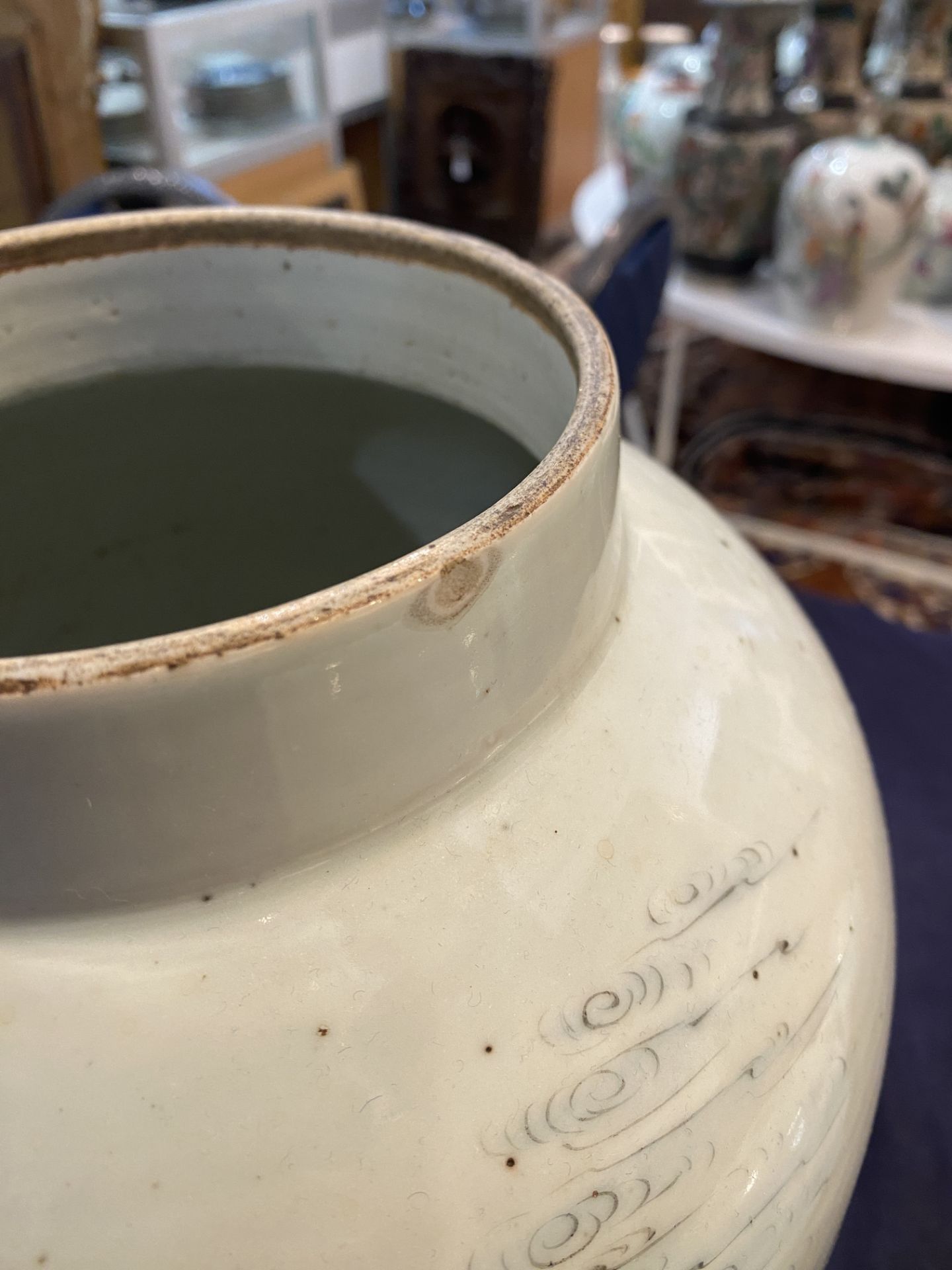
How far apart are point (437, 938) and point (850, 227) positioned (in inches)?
45.3

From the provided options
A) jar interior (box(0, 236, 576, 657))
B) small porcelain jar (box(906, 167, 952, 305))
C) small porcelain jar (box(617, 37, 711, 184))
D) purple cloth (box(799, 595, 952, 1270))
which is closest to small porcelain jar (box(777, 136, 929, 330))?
small porcelain jar (box(906, 167, 952, 305))

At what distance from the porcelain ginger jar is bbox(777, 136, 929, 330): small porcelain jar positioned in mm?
998

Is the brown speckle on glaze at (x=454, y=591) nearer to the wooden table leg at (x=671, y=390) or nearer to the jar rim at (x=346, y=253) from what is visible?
the jar rim at (x=346, y=253)

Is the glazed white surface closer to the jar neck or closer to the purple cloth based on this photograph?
A: the jar neck

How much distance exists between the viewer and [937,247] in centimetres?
Result: 130

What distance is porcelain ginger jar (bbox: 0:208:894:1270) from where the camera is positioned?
0.23 meters

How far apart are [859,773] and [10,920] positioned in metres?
0.28

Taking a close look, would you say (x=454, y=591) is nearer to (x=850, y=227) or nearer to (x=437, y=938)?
(x=437, y=938)

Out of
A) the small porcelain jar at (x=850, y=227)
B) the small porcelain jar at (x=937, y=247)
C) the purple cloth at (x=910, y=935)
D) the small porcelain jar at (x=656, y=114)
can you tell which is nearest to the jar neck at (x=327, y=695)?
the purple cloth at (x=910, y=935)

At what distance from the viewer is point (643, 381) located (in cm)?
196

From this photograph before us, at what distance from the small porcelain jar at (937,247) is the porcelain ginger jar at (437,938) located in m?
1.16

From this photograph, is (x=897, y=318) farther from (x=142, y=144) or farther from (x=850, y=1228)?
(x=142, y=144)

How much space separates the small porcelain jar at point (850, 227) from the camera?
45.6 inches

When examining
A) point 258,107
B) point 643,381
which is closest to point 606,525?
point 643,381
